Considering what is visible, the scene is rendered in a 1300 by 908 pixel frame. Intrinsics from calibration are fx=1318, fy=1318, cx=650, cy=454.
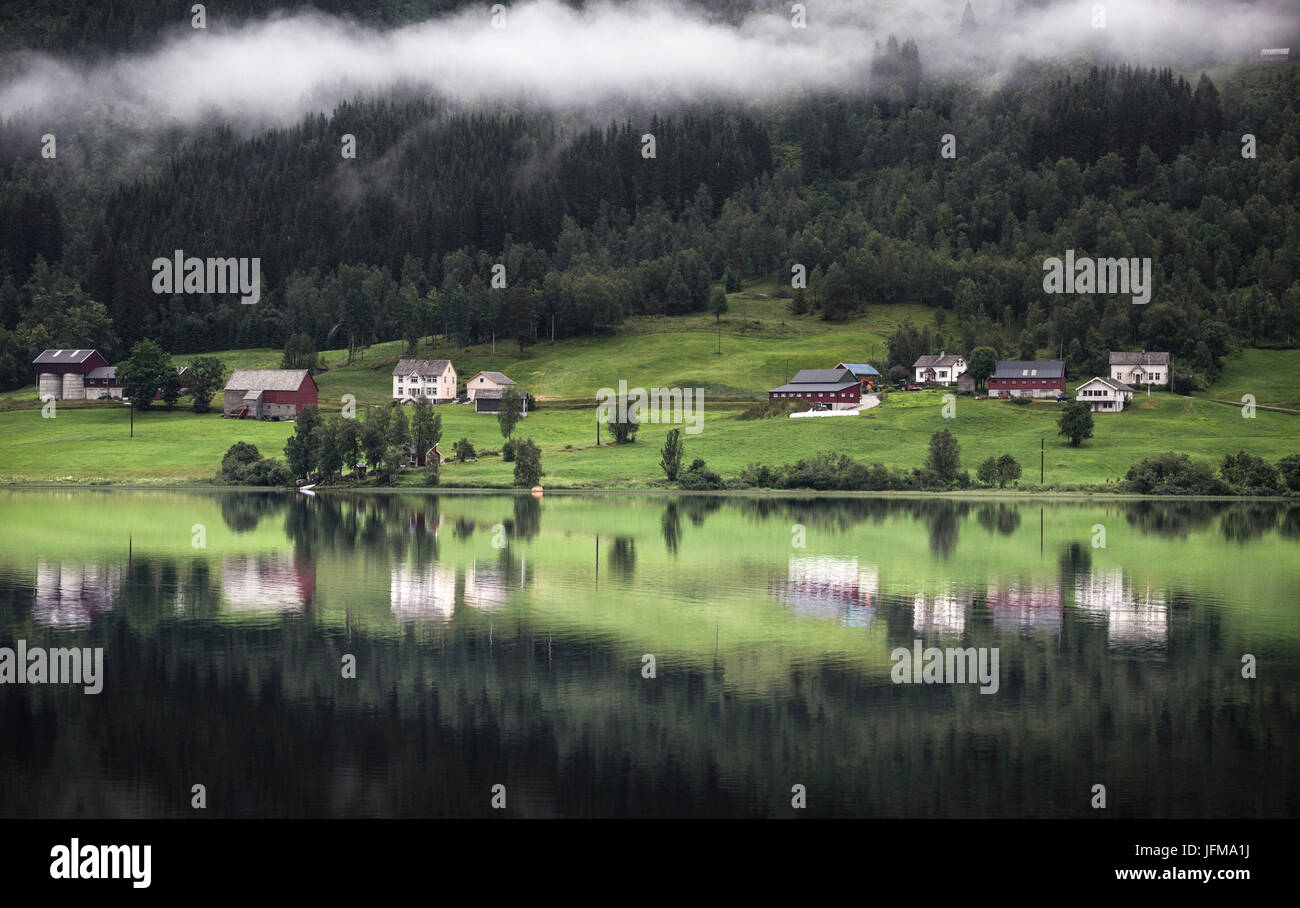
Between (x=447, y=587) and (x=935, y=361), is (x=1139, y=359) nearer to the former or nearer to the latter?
(x=935, y=361)

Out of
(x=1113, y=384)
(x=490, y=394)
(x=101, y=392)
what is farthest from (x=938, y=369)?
(x=101, y=392)

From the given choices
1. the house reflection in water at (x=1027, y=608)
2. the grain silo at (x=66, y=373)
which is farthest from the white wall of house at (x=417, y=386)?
the house reflection in water at (x=1027, y=608)

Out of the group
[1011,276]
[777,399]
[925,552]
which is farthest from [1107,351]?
[925,552]

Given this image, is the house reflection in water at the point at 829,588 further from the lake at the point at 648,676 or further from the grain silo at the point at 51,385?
the grain silo at the point at 51,385

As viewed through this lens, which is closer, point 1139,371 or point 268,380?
point 268,380

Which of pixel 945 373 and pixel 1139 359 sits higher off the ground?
pixel 1139 359
